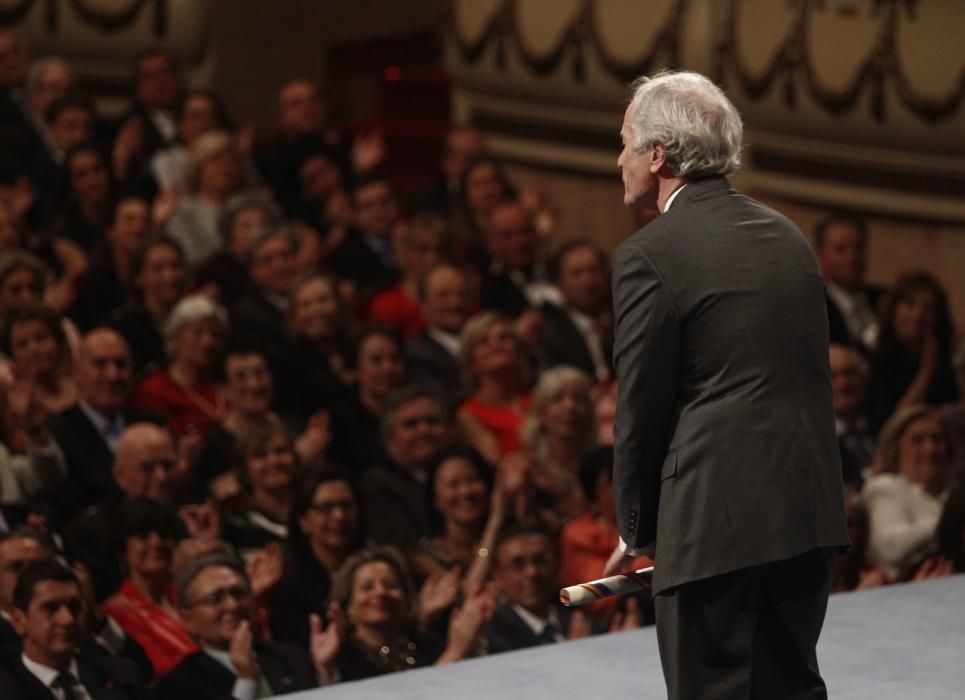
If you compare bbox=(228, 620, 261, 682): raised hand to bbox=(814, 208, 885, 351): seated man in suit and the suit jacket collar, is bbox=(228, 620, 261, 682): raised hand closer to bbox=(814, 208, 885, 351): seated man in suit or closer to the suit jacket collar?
the suit jacket collar

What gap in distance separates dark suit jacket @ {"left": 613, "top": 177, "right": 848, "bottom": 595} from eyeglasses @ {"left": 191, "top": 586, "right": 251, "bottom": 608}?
1731 mm

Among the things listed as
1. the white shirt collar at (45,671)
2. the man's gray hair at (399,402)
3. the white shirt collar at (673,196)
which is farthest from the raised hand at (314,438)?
the white shirt collar at (673,196)

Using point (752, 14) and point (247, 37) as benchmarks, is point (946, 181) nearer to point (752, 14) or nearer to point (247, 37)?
point (752, 14)

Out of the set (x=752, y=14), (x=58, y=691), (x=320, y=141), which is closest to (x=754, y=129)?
(x=752, y=14)

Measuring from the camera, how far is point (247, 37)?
969 centimetres

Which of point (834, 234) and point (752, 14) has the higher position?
point (752, 14)

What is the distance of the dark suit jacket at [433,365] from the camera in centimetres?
575

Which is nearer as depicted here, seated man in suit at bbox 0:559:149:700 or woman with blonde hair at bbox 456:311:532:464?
seated man in suit at bbox 0:559:149:700

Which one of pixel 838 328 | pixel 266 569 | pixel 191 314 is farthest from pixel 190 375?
pixel 838 328

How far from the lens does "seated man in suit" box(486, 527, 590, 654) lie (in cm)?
422

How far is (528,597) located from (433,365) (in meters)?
1.62

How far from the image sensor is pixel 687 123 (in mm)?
2348

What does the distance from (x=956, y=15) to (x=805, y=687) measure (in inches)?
195

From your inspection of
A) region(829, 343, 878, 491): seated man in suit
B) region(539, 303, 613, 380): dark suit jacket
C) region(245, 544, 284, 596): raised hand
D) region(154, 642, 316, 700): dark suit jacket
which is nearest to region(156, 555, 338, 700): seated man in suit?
region(154, 642, 316, 700): dark suit jacket
